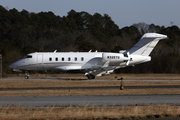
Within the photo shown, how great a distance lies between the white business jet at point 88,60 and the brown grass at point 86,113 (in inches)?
919

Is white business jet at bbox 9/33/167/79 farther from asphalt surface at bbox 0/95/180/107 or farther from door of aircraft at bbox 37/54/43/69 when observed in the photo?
asphalt surface at bbox 0/95/180/107

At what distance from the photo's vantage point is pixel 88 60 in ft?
129

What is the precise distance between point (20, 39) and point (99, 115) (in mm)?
78093

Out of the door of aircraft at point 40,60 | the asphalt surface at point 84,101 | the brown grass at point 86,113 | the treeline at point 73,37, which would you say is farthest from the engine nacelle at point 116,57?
the brown grass at point 86,113

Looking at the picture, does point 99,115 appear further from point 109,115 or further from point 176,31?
point 176,31

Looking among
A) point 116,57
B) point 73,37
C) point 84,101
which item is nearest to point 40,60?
point 116,57

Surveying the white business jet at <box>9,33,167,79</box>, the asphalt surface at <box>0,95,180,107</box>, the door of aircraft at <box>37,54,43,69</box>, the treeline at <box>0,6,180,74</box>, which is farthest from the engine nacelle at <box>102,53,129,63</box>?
the asphalt surface at <box>0,95,180,107</box>

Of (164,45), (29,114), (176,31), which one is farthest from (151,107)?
(176,31)

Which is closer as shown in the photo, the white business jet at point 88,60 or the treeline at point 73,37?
the white business jet at point 88,60

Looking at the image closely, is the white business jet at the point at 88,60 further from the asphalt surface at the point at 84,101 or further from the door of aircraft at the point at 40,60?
the asphalt surface at the point at 84,101

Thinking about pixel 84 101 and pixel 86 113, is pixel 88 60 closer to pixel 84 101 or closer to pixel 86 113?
pixel 84 101

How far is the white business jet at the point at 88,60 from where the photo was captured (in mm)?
38781

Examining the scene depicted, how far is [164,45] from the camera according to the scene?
70.7m

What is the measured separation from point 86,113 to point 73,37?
73.5 meters
